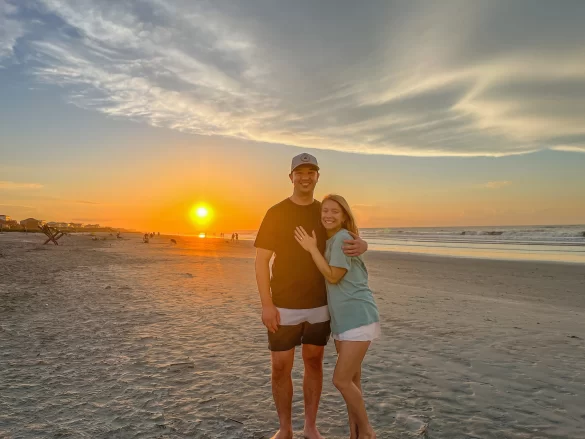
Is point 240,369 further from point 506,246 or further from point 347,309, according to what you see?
point 506,246

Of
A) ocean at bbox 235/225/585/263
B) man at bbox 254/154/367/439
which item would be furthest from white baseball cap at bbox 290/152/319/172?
ocean at bbox 235/225/585/263

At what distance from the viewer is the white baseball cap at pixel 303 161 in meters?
3.83

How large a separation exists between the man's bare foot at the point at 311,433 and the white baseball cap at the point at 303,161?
2707 millimetres

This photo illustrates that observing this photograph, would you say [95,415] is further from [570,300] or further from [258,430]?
[570,300]

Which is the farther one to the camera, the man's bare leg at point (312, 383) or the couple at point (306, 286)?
the man's bare leg at point (312, 383)

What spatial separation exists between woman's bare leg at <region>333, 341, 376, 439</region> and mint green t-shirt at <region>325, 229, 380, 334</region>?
0.17 m

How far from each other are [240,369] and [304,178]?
3.36 meters

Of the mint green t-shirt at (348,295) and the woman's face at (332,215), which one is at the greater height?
the woman's face at (332,215)

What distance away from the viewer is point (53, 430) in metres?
3.81

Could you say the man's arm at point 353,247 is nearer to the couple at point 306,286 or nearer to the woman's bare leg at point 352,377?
the couple at point 306,286

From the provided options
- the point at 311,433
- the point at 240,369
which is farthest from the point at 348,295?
the point at 240,369

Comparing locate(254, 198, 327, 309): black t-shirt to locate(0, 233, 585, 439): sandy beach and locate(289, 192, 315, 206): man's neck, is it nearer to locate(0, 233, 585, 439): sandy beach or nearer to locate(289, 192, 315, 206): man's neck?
locate(289, 192, 315, 206): man's neck

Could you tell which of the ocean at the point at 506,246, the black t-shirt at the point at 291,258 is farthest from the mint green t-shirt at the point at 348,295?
the ocean at the point at 506,246

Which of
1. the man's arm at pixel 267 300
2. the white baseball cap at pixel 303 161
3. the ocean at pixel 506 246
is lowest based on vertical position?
the ocean at pixel 506 246
